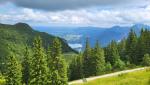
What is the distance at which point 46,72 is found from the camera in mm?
56969

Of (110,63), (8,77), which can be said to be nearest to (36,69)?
(8,77)

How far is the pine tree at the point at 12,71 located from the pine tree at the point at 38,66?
3988 mm

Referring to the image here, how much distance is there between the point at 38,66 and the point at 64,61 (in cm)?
592

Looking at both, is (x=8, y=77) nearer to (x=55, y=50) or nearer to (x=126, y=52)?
(x=55, y=50)

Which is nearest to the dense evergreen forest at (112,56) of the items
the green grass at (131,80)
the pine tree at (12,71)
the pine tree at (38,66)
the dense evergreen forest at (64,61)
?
the dense evergreen forest at (64,61)

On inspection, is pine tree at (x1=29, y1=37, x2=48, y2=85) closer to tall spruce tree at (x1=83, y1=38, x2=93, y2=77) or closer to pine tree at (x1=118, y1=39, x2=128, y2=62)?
tall spruce tree at (x1=83, y1=38, x2=93, y2=77)

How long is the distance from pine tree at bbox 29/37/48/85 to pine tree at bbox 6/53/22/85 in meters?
3.99

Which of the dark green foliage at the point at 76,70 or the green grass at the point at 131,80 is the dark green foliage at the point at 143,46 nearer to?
the dark green foliage at the point at 76,70

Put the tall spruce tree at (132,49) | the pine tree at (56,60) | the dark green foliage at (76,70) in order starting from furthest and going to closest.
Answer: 1. the dark green foliage at (76,70)
2. the tall spruce tree at (132,49)
3. the pine tree at (56,60)

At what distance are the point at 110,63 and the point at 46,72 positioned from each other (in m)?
74.6

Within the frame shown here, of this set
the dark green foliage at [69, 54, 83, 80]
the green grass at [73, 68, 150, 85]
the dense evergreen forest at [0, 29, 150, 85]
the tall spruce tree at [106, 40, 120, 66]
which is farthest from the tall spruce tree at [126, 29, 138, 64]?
the green grass at [73, 68, 150, 85]

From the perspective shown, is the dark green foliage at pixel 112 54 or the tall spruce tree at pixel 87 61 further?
the dark green foliage at pixel 112 54

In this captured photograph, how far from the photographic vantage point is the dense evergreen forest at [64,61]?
5569 cm

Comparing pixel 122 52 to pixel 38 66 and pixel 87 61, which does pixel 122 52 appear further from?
pixel 38 66
